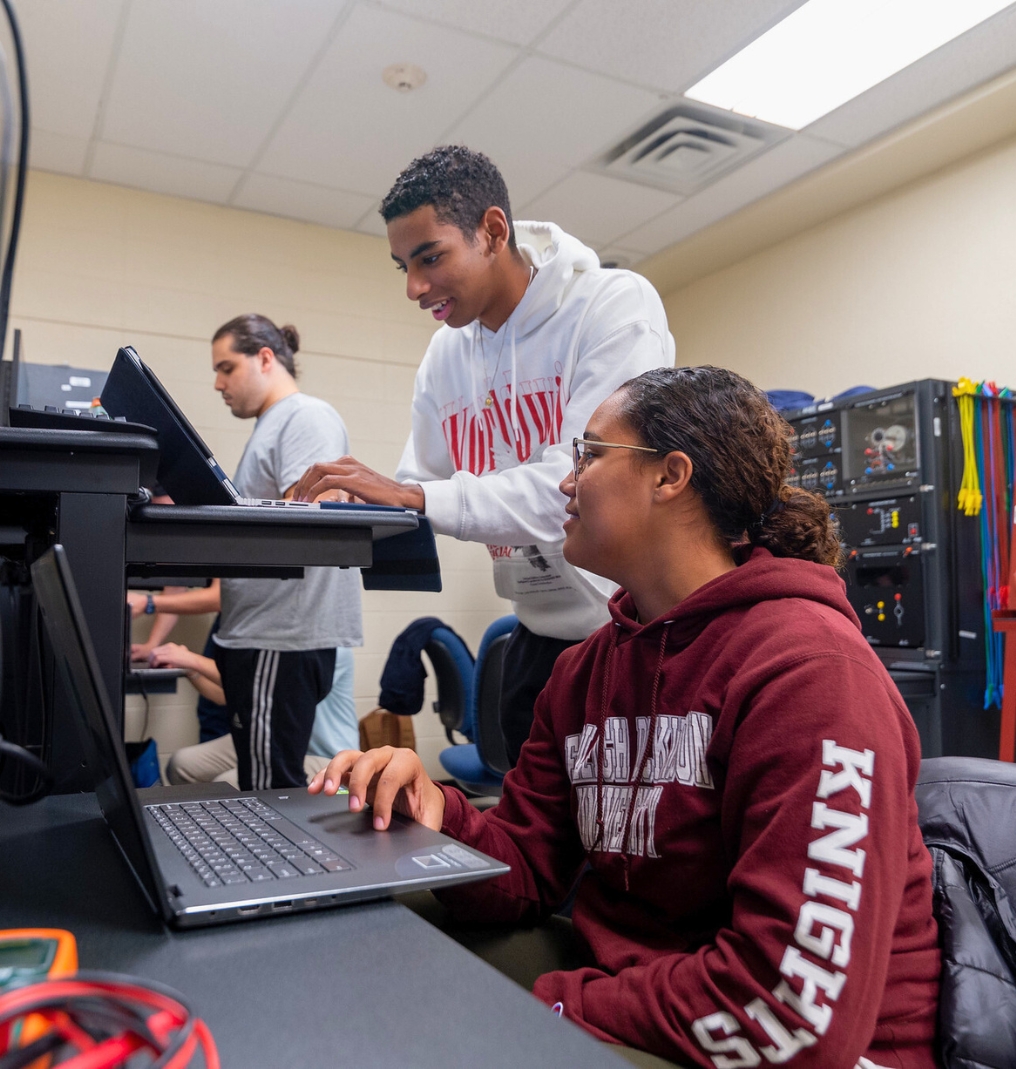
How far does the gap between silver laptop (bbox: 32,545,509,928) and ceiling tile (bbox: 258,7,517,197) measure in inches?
105

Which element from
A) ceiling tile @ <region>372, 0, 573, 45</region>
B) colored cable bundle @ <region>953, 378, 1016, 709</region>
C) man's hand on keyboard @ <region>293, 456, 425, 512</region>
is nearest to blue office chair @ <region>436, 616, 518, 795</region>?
man's hand on keyboard @ <region>293, 456, 425, 512</region>

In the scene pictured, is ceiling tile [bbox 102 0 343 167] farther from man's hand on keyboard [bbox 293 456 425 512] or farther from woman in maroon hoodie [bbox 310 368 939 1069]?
woman in maroon hoodie [bbox 310 368 939 1069]

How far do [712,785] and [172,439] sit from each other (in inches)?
22.2

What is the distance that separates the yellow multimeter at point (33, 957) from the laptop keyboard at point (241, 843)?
0.12 m

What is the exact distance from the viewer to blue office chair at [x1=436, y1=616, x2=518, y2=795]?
2.56 metres

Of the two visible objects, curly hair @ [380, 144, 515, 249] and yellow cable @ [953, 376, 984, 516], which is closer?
curly hair @ [380, 144, 515, 249]

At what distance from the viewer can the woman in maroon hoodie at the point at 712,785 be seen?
1.96 ft

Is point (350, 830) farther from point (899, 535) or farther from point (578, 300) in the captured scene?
point (899, 535)

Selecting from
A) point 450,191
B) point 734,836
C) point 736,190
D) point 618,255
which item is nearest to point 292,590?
point 450,191

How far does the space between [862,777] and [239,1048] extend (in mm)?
436

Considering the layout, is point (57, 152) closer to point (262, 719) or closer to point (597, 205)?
point (597, 205)

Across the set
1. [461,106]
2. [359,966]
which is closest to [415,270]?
[359,966]

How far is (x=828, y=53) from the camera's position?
2918mm

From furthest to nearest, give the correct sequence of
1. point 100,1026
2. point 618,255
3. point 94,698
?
1. point 618,255
2. point 94,698
3. point 100,1026
